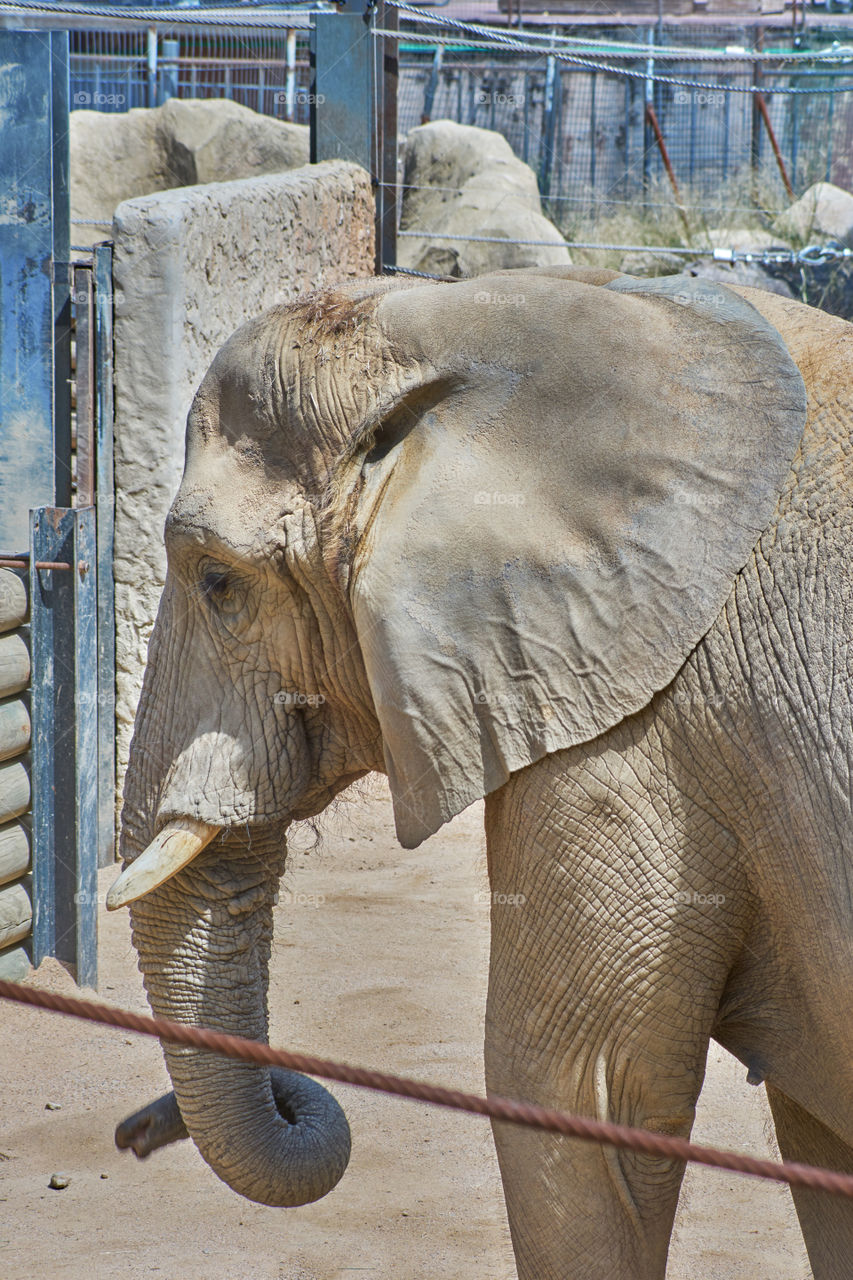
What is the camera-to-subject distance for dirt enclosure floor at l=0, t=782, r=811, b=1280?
2955 mm

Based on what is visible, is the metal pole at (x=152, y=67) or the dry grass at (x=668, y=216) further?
the metal pole at (x=152, y=67)

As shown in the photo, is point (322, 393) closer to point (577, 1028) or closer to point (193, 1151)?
point (577, 1028)

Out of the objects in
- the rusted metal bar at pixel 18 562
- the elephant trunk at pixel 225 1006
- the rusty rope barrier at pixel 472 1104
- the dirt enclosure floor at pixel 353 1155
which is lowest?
the dirt enclosure floor at pixel 353 1155

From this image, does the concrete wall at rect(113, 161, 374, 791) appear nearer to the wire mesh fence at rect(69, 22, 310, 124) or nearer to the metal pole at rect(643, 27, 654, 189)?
the wire mesh fence at rect(69, 22, 310, 124)

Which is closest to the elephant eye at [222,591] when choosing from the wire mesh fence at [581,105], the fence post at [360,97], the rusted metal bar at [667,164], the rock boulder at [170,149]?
the fence post at [360,97]

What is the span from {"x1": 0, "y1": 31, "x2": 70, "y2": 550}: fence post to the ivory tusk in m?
2.78

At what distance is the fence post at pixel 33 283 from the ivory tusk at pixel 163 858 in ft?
9.11

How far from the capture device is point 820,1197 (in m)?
2.41

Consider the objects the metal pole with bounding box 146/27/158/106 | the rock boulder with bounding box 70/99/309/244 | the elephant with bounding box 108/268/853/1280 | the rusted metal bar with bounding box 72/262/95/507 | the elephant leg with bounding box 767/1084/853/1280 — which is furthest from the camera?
the metal pole with bounding box 146/27/158/106

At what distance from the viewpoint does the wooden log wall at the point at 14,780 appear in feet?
13.0
